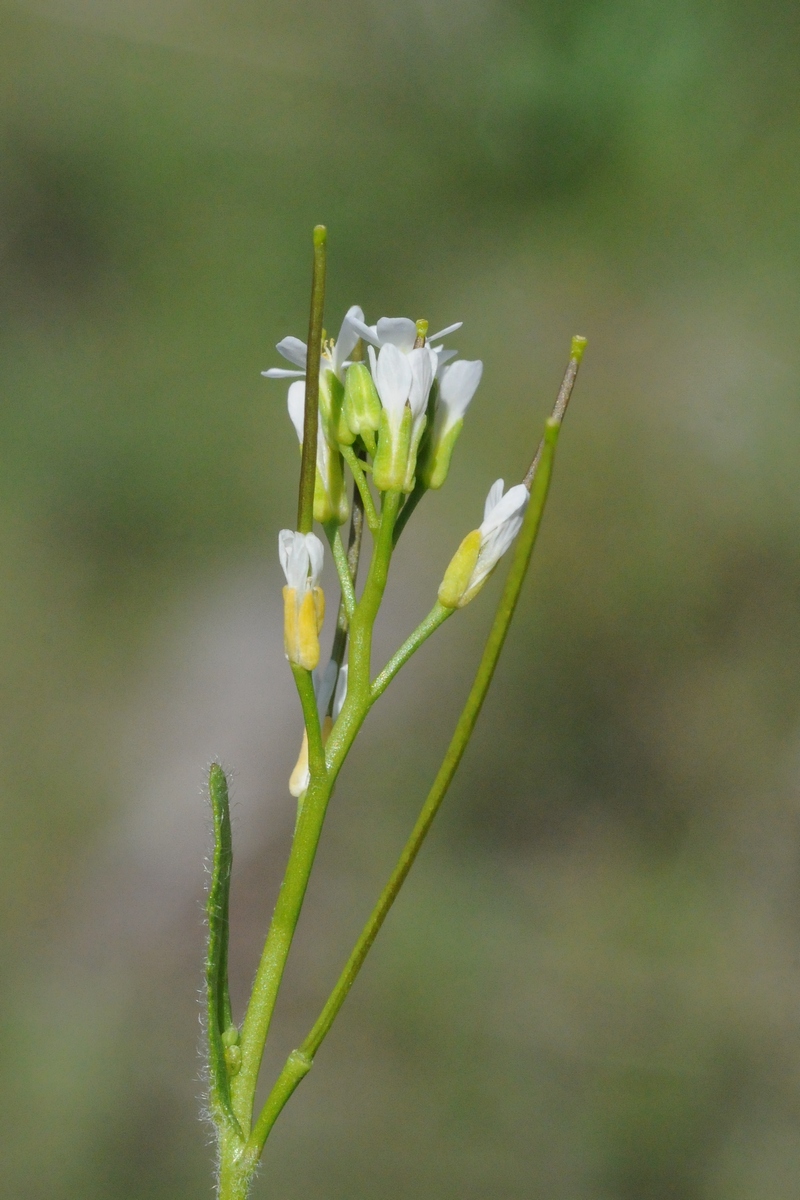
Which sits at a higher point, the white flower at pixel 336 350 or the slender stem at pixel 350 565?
the white flower at pixel 336 350

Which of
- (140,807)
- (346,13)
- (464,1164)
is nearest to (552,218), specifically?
(346,13)

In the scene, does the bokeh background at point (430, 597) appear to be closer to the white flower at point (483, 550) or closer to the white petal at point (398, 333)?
the white flower at point (483, 550)

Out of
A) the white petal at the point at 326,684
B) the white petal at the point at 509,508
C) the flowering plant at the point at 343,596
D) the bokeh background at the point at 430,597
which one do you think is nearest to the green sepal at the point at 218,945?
the flowering plant at the point at 343,596

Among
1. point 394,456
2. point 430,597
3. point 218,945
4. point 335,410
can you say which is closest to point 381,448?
point 394,456

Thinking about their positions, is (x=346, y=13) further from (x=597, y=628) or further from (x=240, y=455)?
(x=597, y=628)

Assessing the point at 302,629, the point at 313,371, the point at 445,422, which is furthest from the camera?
the point at 445,422

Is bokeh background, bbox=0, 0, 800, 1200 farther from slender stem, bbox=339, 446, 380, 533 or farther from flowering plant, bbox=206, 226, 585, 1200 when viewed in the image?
slender stem, bbox=339, 446, 380, 533

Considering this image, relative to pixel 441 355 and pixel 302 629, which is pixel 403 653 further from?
pixel 441 355

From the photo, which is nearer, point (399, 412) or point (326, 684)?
point (399, 412)

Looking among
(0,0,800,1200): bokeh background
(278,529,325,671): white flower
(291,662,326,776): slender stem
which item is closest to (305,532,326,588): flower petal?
(278,529,325,671): white flower
